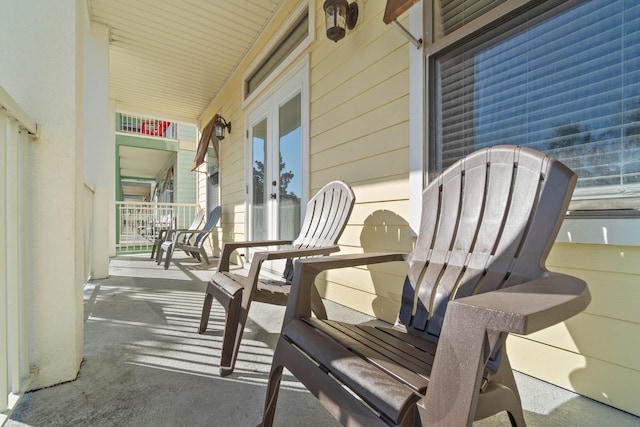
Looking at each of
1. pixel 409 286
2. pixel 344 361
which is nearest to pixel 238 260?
pixel 409 286

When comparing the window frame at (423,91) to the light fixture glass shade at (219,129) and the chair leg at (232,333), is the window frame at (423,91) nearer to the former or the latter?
the chair leg at (232,333)

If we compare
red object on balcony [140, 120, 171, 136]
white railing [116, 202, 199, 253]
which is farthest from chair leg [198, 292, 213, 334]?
red object on balcony [140, 120, 171, 136]

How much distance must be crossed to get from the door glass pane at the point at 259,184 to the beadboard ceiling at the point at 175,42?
3.96ft

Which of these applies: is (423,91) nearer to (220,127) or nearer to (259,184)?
(259,184)

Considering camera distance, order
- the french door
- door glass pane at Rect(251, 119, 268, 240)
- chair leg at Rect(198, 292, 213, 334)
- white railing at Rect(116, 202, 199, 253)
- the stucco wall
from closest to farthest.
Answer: the stucco wall
chair leg at Rect(198, 292, 213, 334)
the french door
door glass pane at Rect(251, 119, 268, 240)
white railing at Rect(116, 202, 199, 253)

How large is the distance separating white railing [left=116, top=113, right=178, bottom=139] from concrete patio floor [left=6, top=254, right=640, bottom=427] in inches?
329

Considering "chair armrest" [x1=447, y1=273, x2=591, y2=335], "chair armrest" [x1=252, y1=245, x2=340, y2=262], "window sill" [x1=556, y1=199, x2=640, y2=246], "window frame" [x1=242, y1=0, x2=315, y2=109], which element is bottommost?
"chair armrest" [x1=252, y1=245, x2=340, y2=262]

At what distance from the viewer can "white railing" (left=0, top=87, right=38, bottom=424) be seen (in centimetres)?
105

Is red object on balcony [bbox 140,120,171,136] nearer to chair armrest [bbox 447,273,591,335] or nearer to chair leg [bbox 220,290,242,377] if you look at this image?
chair leg [bbox 220,290,242,377]

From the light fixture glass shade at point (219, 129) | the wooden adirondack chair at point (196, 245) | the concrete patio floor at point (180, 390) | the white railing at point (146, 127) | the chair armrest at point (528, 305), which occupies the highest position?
the white railing at point (146, 127)

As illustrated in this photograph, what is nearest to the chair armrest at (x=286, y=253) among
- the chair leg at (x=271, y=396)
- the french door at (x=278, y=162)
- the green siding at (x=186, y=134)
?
the chair leg at (x=271, y=396)

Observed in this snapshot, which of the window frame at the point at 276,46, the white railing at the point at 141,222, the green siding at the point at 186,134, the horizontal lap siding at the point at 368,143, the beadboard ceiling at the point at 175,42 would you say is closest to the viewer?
the horizontal lap siding at the point at 368,143

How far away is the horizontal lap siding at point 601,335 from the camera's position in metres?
1.20

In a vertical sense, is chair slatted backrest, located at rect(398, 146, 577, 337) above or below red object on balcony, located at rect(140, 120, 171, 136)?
below
